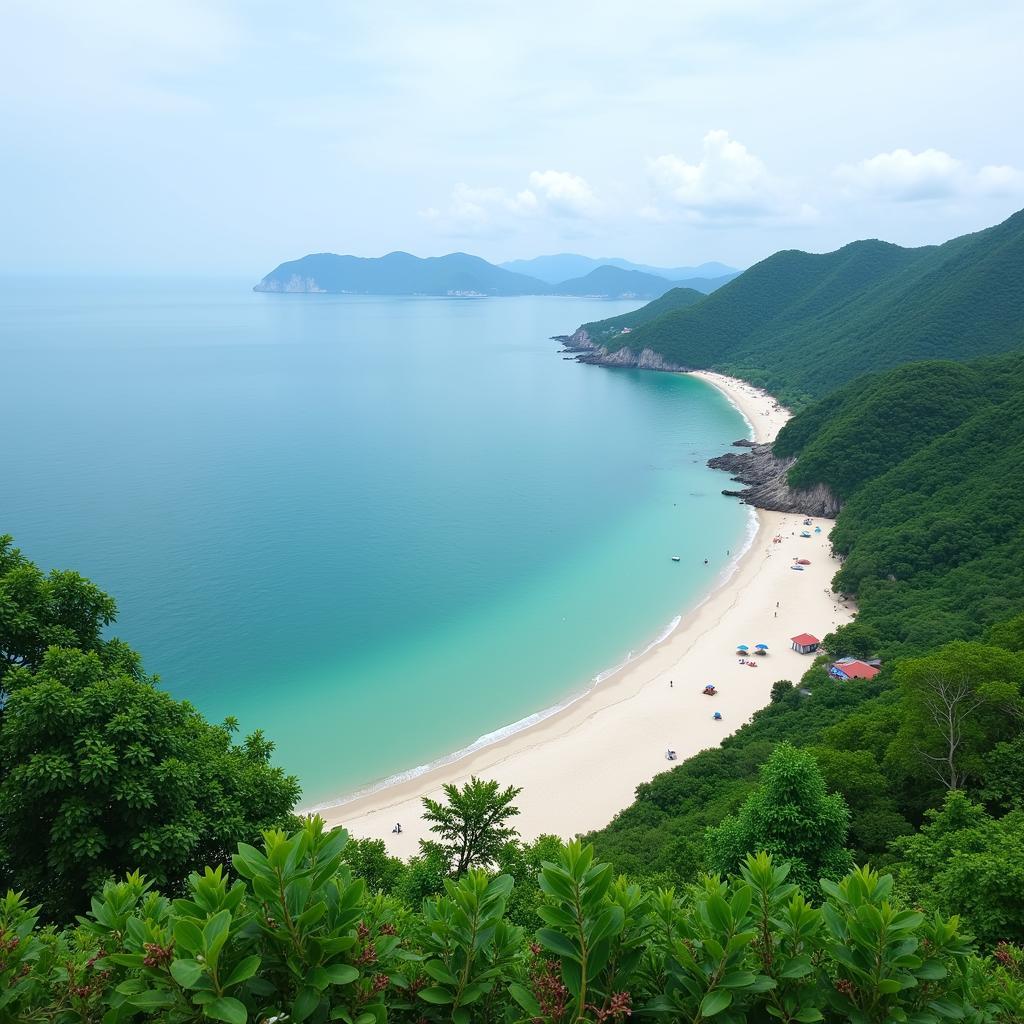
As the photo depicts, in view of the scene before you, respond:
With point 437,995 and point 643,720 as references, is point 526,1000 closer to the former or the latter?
point 437,995

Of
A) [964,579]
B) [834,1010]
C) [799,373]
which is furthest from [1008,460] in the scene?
[799,373]

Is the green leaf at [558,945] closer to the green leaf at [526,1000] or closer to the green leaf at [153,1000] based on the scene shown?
the green leaf at [526,1000]

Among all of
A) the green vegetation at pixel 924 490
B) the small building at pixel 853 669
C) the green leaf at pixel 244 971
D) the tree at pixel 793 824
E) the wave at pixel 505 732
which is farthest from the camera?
the green vegetation at pixel 924 490

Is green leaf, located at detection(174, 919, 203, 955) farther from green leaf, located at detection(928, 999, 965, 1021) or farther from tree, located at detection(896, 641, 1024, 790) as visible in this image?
tree, located at detection(896, 641, 1024, 790)

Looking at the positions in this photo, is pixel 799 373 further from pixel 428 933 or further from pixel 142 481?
pixel 428 933

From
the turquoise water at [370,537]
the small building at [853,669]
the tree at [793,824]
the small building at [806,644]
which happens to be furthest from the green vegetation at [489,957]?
the small building at [806,644]
